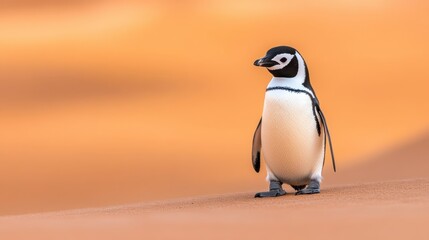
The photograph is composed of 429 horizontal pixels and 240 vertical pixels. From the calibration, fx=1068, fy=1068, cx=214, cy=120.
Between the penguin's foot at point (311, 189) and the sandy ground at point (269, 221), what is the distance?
37 centimetres

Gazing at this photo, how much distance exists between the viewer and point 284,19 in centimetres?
2641

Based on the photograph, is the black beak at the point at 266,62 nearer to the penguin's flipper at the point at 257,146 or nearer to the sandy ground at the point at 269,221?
the penguin's flipper at the point at 257,146

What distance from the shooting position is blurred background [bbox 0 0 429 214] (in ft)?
60.1

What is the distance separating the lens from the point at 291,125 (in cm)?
841

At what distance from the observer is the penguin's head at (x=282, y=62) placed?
8469 mm

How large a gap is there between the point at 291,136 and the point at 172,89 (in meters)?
14.7

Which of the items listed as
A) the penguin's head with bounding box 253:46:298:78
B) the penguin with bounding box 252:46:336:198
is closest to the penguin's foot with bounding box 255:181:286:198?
the penguin with bounding box 252:46:336:198

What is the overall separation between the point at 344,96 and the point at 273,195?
44.8 ft

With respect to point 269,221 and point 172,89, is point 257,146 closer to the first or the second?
point 269,221

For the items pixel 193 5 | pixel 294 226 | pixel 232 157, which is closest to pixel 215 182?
pixel 232 157

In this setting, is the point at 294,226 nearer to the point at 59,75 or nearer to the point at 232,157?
the point at 232,157

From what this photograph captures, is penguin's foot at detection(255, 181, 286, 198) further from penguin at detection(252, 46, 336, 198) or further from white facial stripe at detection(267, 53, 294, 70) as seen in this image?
white facial stripe at detection(267, 53, 294, 70)

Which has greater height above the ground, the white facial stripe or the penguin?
the white facial stripe

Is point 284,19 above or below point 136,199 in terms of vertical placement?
above
